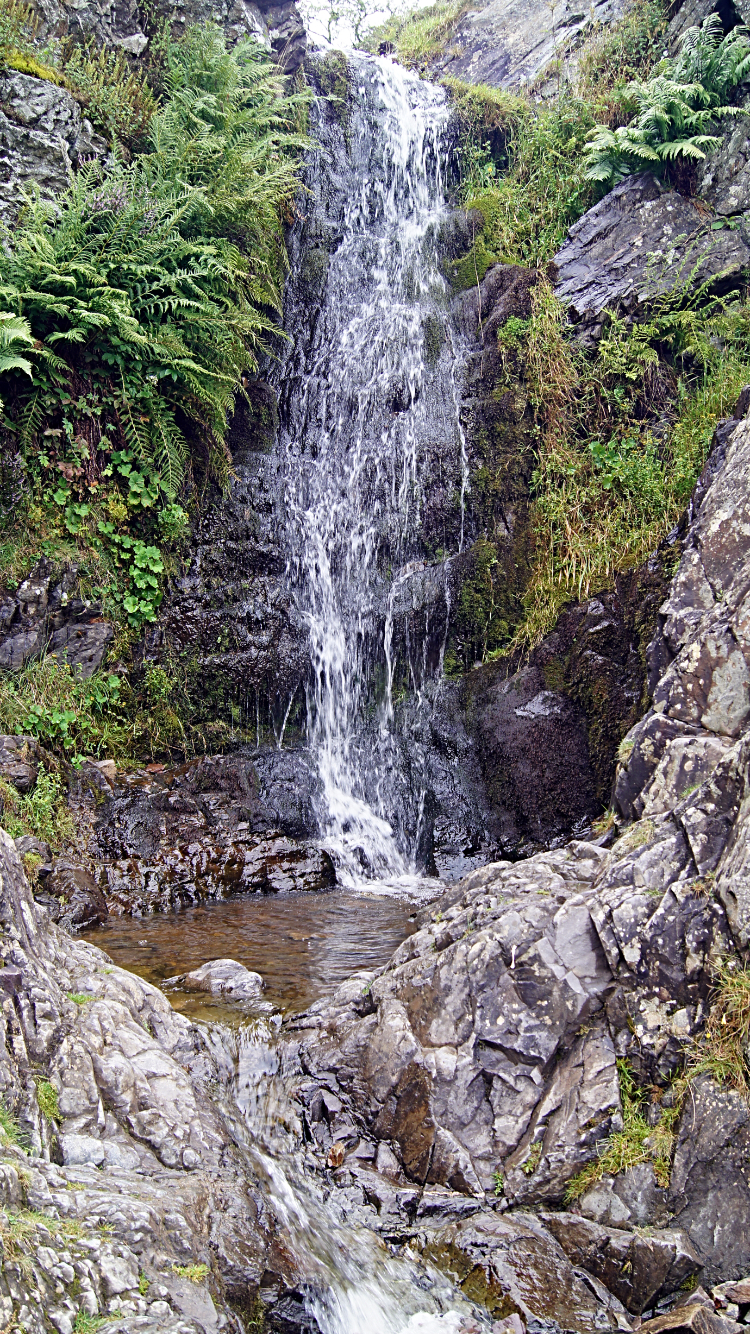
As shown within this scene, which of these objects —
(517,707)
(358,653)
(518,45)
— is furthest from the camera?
(518,45)

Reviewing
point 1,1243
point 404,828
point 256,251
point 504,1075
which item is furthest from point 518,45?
point 1,1243

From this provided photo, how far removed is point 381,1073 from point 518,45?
17.0m

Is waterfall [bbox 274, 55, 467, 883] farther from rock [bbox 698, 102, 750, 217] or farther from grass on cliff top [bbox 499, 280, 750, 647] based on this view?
rock [bbox 698, 102, 750, 217]

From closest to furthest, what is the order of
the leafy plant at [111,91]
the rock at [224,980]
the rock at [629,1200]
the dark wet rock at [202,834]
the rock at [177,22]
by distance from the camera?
the rock at [629,1200], the rock at [224,980], the dark wet rock at [202,834], the leafy plant at [111,91], the rock at [177,22]

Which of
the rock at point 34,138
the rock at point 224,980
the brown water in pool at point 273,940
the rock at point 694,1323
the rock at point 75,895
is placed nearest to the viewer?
the rock at point 694,1323

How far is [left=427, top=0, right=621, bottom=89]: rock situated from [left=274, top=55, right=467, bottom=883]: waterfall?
277 cm

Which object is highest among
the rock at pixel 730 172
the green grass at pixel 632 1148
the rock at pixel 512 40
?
the rock at pixel 512 40

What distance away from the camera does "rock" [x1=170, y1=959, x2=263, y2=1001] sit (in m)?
4.93

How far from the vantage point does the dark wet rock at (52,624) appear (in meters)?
7.19

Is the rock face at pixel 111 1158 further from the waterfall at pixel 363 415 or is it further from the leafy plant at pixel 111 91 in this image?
the leafy plant at pixel 111 91

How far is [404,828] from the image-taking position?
8000 mm

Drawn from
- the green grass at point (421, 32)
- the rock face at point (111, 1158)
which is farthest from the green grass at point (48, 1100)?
the green grass at point (421, 32)

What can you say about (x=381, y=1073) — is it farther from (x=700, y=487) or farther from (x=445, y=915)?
(x=700, y=487)

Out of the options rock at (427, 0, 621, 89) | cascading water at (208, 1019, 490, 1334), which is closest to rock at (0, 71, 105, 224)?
rock at (427, 0, 621, 89)
